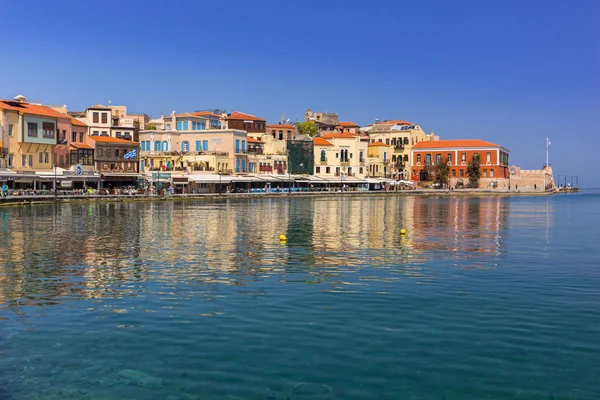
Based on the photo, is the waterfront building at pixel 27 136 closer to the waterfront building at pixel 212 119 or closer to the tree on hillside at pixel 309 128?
the waterfront building at pixel 212 119

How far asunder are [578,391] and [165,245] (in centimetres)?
2064

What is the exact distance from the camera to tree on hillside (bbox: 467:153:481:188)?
11069 cm

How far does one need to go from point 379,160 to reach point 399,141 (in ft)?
23.4

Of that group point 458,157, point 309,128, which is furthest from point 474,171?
point 309,128

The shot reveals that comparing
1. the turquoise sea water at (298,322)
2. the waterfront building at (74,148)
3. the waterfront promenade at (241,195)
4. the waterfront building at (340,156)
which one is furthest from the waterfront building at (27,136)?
the waterfront building at (340,156)

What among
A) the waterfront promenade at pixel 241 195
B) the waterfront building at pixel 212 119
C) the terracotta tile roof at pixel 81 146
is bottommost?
the waterfront promenade at pixel 241 195

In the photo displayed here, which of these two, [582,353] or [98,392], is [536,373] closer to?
[582,353]

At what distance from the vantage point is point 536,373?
1002cm

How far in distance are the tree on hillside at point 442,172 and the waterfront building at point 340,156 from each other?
14695mm

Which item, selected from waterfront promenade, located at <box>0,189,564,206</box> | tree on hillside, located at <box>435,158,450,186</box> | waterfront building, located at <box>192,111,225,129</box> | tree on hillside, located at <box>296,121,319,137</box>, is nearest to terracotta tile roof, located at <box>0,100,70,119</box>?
waterfront promenade, located at <box>0,189,564,206</box>

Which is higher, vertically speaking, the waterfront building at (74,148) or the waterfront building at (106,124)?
the waterfront building at (106,124)

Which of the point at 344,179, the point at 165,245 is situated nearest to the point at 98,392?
the point at 165,245

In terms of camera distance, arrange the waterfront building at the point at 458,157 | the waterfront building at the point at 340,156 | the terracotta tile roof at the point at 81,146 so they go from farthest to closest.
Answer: the waterfront building at the point at 458,157 → the waterfront building at the point at 340,156 → the terracotta tile roof at the point at 81,146

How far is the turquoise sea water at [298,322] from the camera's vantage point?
31.7 ft
